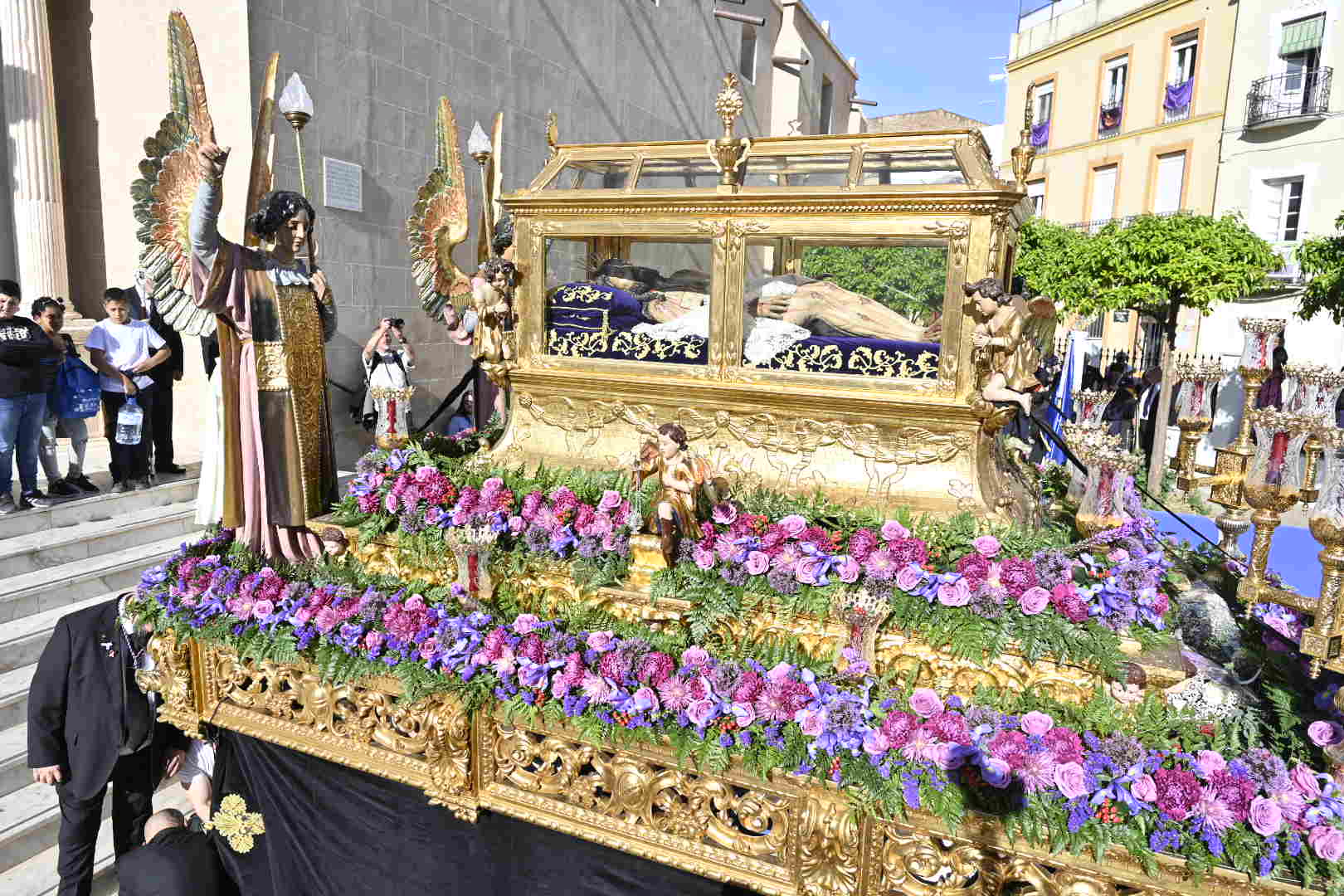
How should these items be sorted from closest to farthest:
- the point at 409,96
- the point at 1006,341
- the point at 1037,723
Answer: the point at 1037,723 → the point at 1006,341 → the point at 409,96

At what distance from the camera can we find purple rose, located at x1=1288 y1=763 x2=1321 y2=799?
2.22 metres

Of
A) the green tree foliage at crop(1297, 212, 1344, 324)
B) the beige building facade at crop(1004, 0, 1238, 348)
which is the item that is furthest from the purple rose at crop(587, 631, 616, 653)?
the beige building facade at crop(1004, 0, 1238, 348)

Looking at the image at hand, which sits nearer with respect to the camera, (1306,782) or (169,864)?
(1306,782)

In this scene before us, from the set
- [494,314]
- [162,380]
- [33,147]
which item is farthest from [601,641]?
[33,147]

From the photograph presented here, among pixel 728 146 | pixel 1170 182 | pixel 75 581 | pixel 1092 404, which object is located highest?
pixel 1170 182

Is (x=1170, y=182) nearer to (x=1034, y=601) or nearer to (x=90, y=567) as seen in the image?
(x=1034, y=601)

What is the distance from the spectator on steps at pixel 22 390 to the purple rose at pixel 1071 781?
5911 millimetres

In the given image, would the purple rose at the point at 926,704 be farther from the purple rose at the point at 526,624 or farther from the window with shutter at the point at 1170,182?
the window with shutter at the point at 1170,182

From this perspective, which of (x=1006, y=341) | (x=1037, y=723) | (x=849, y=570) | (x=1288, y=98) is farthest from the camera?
(x=1288, y=98)

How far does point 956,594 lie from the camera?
2893 millimetres

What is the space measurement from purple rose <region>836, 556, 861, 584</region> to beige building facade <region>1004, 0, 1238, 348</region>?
16.1 meters

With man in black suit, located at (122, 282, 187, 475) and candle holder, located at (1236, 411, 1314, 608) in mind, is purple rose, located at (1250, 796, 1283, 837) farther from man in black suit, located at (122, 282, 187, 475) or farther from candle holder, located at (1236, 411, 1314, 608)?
man in black suit, located at (122, 282, 187, 475)

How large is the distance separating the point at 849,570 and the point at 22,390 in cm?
513

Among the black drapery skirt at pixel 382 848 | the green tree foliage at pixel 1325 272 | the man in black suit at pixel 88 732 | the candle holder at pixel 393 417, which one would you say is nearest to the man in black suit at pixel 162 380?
the candle holder at pixel 393 417
